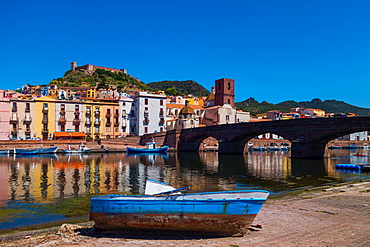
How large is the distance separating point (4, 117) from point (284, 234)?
75.5m

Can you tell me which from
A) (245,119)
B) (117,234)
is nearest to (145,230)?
(117,234)

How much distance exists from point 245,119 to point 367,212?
97.8 m

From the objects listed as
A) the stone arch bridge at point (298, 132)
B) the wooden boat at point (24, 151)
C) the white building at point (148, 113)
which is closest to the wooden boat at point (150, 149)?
the stone arch bridge at point (298, 132)

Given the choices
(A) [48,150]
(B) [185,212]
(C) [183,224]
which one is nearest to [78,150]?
(A) [48,150]

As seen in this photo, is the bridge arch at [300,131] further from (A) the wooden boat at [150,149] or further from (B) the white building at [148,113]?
(B) the white building at [148,113]

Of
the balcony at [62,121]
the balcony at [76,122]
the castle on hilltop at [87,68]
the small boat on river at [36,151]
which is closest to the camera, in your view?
the small boat on river at [36,151]

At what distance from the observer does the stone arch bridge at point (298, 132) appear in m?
49.1

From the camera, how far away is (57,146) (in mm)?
68688

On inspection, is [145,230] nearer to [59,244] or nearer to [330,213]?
[59,244]

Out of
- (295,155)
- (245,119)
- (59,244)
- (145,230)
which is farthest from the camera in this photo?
(245,119)

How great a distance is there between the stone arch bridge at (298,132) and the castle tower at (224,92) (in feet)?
118

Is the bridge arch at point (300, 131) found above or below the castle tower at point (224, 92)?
below

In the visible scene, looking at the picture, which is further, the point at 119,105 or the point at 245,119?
the point at 245,119

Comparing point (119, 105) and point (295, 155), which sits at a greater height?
point (119, 105)
